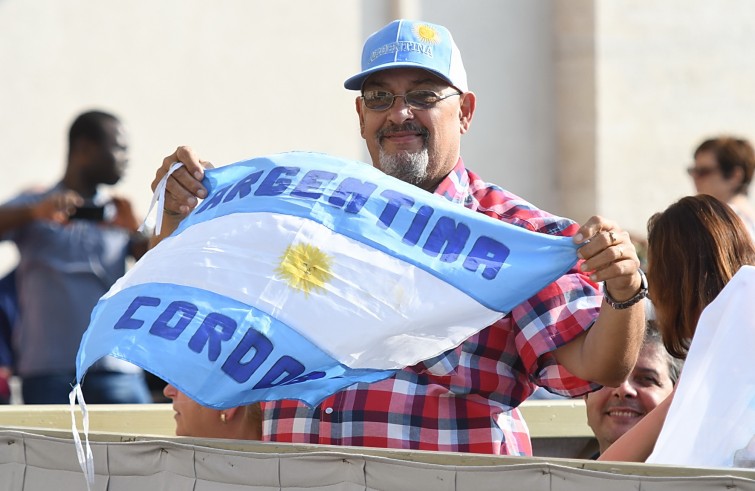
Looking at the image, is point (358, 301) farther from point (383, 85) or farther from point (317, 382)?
point (383, 85)

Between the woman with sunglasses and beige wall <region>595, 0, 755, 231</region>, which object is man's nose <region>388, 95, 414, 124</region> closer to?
the woman with sunglasses

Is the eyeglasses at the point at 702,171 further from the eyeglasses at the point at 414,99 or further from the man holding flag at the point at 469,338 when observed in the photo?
the eyeglasses at the point at 414,99

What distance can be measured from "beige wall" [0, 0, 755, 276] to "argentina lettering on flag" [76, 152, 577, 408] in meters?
5.91

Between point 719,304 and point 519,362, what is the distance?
59 centimetres

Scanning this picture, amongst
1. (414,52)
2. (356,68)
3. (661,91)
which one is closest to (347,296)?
(414,52)

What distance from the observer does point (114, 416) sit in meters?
4.19

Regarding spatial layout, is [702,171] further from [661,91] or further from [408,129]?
[661,91]

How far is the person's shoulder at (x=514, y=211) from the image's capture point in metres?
3.28

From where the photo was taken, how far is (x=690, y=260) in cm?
342

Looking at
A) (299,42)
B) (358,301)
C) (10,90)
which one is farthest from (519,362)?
(299,42)

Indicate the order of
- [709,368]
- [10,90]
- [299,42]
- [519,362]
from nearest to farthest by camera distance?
[709,368] → [519,362] → [10,90] → [299,42]

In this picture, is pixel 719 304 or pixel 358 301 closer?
pixel 719 304

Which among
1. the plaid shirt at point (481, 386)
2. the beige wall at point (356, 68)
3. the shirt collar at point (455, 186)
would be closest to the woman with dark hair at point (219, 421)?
the plaid shirt at point (481, 386)

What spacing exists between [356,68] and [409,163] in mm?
6910
